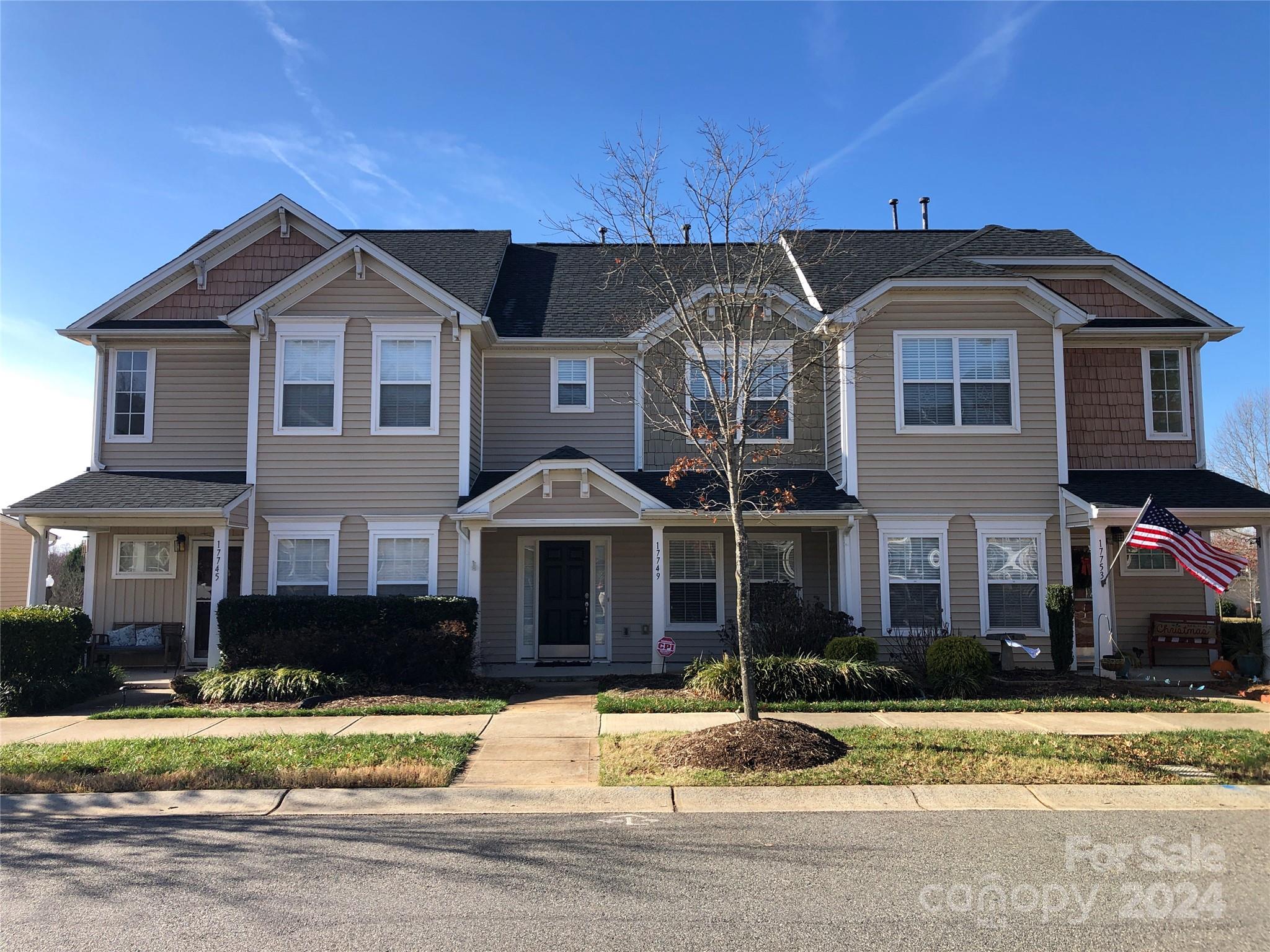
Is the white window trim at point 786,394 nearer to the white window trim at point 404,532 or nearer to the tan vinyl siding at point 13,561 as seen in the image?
the white window trim at point 404,532

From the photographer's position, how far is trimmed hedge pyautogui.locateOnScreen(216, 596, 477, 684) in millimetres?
13266

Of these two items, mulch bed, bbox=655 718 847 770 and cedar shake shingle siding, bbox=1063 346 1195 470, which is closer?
mulch bed, bbox=655 718 847 770

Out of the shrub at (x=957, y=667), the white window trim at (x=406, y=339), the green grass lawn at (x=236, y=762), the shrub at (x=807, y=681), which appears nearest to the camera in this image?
the green grass lawn at (x=236, y=762)

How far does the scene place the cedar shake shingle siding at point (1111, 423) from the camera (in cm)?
1656

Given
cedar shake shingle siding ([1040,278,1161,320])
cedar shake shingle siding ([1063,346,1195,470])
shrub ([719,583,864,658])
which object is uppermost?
cedar shake shingle siding ([1040,278,1161,320])

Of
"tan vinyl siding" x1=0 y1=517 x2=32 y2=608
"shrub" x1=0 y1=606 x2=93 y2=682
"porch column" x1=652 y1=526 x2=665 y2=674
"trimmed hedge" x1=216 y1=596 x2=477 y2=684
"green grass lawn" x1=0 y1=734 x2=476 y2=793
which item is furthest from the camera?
"tan vinyl siding" x1=0 y1=517 x2=32 y2=608

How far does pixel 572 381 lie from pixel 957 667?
8293 millimetres

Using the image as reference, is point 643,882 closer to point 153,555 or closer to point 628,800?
point 628,800

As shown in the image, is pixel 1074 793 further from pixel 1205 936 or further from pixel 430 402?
pixel 430 402

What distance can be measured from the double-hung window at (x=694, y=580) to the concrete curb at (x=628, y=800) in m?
8.55

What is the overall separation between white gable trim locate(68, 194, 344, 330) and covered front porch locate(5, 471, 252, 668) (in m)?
3.13

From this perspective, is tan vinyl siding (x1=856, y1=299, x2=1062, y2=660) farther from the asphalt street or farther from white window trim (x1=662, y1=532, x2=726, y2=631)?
the asphalt street

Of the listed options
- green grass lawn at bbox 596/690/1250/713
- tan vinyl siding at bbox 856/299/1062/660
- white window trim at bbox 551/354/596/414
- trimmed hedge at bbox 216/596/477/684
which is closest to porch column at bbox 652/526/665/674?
green grass lawn at bbox 596/690/1250/713

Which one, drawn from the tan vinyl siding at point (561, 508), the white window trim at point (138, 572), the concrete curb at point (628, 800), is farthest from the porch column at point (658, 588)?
the white window trim at point (138, 572)
